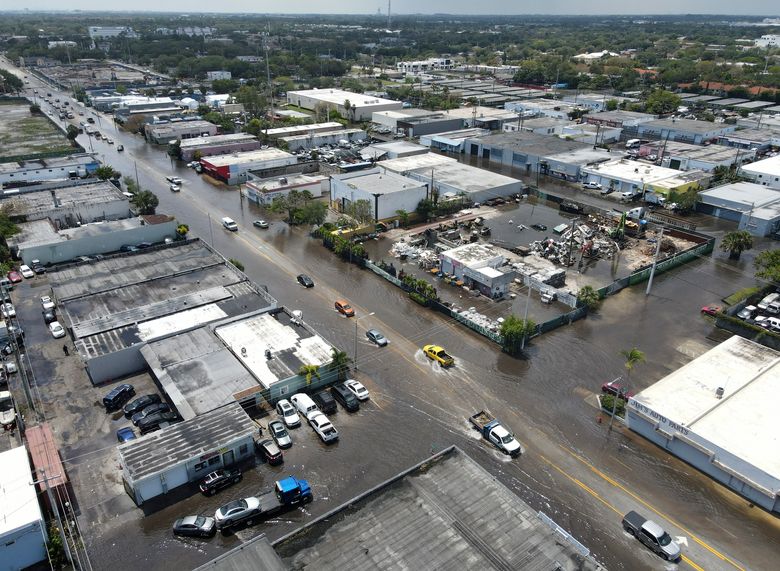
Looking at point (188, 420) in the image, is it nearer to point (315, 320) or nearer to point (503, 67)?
point (315, 320)

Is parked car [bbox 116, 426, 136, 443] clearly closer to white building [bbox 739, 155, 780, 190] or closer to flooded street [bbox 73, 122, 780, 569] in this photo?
flooded street [bbox 73, 122, 780, 569]

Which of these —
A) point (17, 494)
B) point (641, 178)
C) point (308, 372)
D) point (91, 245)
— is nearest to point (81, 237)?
point (91, 245)

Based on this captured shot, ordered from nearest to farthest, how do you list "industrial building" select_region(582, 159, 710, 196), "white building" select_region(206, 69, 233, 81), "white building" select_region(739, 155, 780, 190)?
"industrial building" select_region(582, 159, 710, 196) < "white building" select_region(739, 155, 780, 190) < "white building" select_region(206, 69, 233, 81)

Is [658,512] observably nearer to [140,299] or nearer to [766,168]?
[140,299]

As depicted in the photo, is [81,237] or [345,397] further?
[81,237]

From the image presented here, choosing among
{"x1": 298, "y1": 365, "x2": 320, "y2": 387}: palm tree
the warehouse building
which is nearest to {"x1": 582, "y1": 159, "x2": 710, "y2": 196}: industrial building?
{"x1": 298, "y1": 365, "x2": 320, "y2": 387}: palm tree

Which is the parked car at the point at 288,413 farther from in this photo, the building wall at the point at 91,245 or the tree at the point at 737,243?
the tree at the point at 737,243
